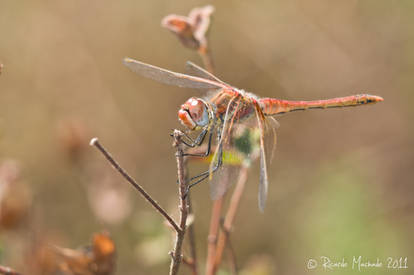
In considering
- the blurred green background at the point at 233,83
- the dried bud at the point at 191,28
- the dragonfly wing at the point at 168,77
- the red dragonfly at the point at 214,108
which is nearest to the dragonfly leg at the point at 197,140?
the red dragonfly at the point at 214,108

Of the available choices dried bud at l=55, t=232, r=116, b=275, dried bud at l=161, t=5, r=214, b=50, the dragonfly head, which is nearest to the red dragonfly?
the dragonfly head

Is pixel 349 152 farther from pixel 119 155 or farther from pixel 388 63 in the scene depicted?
pixel 119 155

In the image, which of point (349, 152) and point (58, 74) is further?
point (58, 74)

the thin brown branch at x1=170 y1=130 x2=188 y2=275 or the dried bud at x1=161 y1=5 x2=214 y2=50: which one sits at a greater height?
the dried bud at x1=161 y1=5 x2=214 y2=50

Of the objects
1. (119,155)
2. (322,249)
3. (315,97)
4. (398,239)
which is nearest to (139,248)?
(322,249)

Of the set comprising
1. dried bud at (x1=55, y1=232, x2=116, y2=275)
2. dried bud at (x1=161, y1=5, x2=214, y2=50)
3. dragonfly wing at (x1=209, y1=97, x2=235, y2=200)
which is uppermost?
dried bud at (x1=161, y1=5, x2=214, y2=50)

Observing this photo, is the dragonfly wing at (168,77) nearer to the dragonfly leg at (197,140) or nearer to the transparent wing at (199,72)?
the transparent wing at (199,72)

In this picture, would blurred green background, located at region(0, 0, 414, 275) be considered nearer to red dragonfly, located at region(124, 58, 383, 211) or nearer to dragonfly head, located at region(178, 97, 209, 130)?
red dragonfly, located at region(124, 58, 383, 211)
